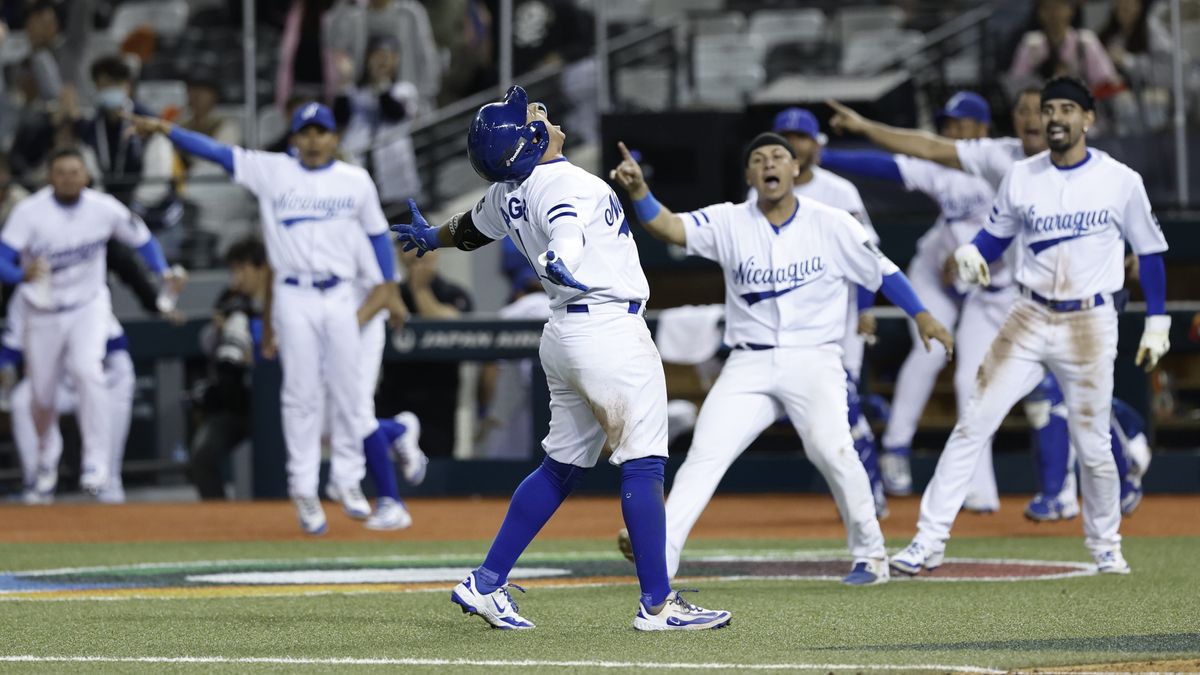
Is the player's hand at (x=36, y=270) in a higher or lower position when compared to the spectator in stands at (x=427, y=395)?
higher

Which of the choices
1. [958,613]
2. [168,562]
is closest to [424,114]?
[168,562]

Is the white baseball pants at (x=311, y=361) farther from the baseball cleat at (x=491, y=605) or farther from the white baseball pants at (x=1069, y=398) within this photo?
the baseball cleat at (x=491, y=605)

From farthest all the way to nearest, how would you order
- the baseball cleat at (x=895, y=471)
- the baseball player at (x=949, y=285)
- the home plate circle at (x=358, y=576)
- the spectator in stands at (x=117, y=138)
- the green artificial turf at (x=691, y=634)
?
the spectator in stands at (x=117, y=138), the baseball cleat at (x=895, y=471), the baseball player at (x=949, y=285), the home plate circle at (x=358, y=576), the green artificial turf at (x=691, y=634)

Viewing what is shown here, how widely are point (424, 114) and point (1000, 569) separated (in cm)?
930

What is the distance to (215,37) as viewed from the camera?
1878cm

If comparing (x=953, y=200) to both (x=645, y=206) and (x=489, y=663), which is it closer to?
(x=645, y=206)

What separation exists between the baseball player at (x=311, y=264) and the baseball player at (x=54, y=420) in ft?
9.81

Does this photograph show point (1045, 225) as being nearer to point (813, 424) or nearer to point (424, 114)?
point (813, 424)

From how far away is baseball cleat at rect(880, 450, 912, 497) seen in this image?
1164 cm

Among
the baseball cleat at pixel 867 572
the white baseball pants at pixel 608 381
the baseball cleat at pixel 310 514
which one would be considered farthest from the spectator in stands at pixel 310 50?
the white baseball pants at pixel 608 381

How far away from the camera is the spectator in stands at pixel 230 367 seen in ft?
42.2

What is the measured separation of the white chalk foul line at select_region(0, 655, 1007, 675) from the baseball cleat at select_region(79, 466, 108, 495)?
679 cm

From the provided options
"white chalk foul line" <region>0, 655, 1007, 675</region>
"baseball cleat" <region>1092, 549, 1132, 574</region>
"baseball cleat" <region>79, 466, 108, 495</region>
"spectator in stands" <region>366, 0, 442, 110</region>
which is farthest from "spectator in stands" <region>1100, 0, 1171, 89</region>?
"white chalk foul line" <region>0, 655, 1007, 675</region>

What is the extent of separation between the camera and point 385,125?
51.4 feet
